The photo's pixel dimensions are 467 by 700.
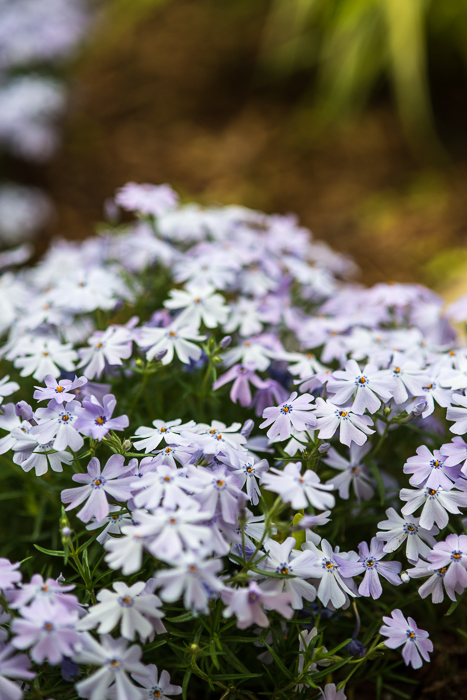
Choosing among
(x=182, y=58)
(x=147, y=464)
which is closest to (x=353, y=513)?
(x=147, y=464)

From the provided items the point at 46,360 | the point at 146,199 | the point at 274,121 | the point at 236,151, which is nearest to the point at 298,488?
the point at 46,360

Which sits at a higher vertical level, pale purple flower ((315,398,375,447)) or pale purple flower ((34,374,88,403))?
pale purple flower ((34,374,88,403))

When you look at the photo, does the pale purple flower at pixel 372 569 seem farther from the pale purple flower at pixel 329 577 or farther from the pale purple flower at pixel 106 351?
the pale purple flower at pixel 106 351

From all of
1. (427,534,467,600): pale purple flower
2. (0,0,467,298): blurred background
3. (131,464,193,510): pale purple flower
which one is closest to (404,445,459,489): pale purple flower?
(427,534,467,600): pale purple flower

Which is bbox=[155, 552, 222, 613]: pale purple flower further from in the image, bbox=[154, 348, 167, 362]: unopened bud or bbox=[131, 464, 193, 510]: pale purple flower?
bbox=[154, 348, 167, 362]: unopened bud

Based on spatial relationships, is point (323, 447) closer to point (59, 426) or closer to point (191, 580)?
point (191, 580)

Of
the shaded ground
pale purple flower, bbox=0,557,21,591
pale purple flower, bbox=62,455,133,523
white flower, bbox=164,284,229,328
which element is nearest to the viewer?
pale purple flower, bbox=0,557,21,591
